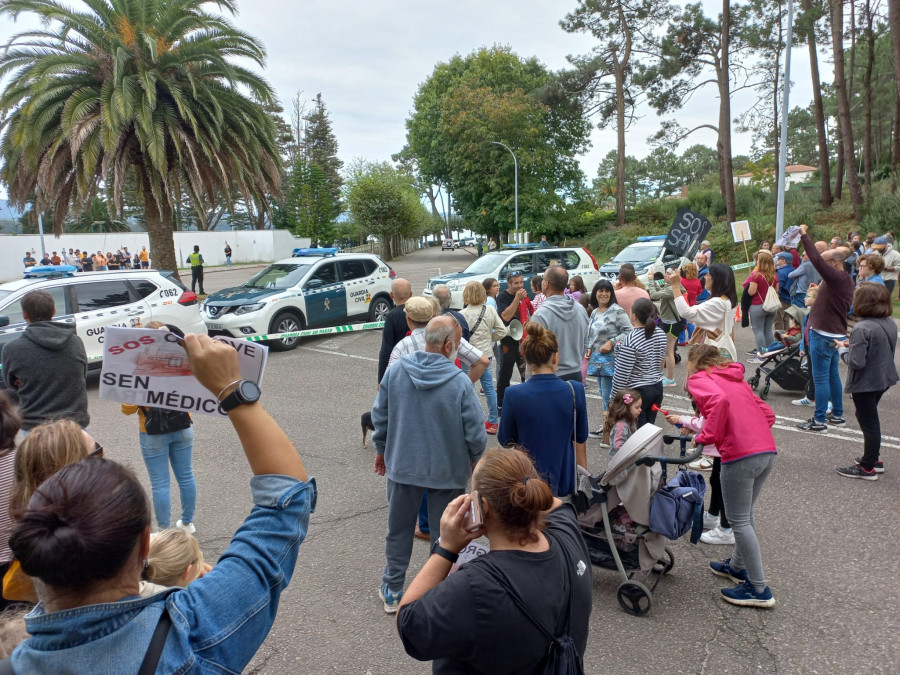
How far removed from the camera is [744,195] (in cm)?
3412

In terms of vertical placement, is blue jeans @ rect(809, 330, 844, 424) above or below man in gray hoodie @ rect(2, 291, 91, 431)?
below

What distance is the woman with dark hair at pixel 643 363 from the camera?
5656 mm

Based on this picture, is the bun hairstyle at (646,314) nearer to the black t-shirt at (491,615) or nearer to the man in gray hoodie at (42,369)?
the black t-shirt at (491,615)

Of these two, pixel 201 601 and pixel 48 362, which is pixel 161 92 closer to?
pixel 48 362

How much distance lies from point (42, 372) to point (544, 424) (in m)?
3.66

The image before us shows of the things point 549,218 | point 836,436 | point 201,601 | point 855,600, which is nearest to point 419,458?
point 201,601

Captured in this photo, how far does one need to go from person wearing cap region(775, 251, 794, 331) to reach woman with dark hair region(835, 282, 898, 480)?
510 centimetres

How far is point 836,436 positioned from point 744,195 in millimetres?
31111

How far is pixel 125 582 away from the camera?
1.30 meters

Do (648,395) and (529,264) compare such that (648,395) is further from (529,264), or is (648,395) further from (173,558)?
(529,264)

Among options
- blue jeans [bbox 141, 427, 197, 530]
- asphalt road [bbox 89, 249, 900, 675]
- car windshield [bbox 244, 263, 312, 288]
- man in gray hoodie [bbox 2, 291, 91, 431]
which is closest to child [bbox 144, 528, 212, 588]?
asphalt road [bbox 89, 249, 900, 675]

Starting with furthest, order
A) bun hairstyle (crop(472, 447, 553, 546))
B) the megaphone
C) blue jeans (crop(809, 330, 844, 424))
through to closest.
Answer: the megaphone < blue jeans (crop(809, 330, 844, 424)) < bun hairstyle (crop(472, 447, 553, 546))

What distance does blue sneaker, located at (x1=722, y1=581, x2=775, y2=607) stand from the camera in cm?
384

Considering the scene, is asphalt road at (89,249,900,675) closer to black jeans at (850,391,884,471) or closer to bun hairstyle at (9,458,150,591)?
black jeans at (850,391,884,471)
